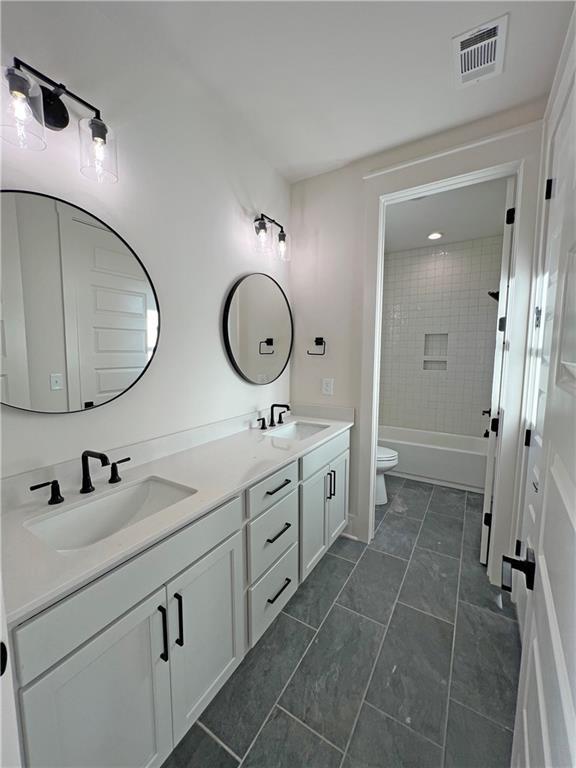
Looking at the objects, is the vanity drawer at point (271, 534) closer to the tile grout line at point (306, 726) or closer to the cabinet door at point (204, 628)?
the cabinet door at point (204, 628)

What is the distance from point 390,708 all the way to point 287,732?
1.34 ft

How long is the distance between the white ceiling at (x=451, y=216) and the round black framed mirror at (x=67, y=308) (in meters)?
2.28

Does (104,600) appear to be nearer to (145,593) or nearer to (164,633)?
(145,593)

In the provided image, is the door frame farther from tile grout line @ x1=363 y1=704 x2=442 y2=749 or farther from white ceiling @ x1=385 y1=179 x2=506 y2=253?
tile grout line @ x1=363 y1=704 x2=442 y2=749

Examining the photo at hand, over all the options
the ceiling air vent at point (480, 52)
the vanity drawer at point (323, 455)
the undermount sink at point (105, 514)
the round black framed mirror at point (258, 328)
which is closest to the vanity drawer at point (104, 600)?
the undermount sink at point (105, 514)

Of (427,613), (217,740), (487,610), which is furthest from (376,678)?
(487,610)

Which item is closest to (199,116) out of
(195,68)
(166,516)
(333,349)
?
(195,68)

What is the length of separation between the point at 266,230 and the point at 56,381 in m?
1.52

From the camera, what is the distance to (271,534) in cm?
144

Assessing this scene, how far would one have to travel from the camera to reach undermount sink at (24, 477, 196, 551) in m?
1.01

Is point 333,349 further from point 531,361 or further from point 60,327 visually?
point 60,327

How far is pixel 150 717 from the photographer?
0.93 metres

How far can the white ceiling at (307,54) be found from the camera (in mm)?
1168

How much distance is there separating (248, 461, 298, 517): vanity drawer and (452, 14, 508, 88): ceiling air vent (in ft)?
6.46
